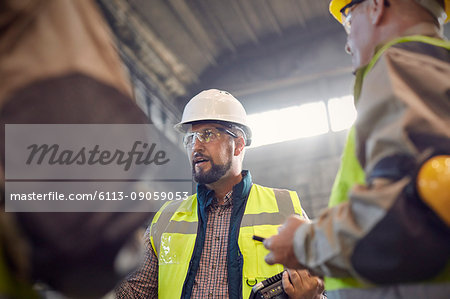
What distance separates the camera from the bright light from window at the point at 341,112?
25.7ft

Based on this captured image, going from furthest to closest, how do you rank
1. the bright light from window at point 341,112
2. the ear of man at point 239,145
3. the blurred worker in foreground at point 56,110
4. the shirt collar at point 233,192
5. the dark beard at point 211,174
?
the bright light from window at point 341,112 → the ear of man at point 239,145 → the dark beard at point 211,174 → the shirt collar at point 233,192 → the blurred worker in foreground at point 56,110

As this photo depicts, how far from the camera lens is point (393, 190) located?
1061 mm

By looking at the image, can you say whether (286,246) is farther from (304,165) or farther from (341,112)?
(304,165)

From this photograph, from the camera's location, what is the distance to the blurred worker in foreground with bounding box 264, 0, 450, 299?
3.43 ft

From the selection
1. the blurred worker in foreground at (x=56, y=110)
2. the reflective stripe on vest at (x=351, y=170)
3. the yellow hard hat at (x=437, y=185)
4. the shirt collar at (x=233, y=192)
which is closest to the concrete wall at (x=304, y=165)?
the shirt collar at (x=233, y=192)

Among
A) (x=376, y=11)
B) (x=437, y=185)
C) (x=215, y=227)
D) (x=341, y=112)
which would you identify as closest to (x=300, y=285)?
(x=215, y=227)

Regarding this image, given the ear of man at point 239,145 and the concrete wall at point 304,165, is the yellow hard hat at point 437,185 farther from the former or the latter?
the concrete wall at point 304,165

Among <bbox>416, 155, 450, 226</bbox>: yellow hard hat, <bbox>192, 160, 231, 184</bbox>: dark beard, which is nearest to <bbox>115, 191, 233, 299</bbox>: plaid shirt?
<bbox>192, 160, 231, 184</bbox>: dark beard

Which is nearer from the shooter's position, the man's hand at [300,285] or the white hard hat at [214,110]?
the man's hand at [300,285]

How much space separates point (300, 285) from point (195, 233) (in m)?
0.98

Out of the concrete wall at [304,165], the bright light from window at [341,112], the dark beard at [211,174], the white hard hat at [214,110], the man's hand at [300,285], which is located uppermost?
the bright light from window at [341,112]

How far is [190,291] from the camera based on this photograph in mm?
2643

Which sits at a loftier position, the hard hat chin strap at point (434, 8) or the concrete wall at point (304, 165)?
the concrete wall at point (304, 165)

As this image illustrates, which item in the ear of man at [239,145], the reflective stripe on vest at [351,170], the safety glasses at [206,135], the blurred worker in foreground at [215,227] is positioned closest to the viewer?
the reflective stripe on vest at [351,170]
